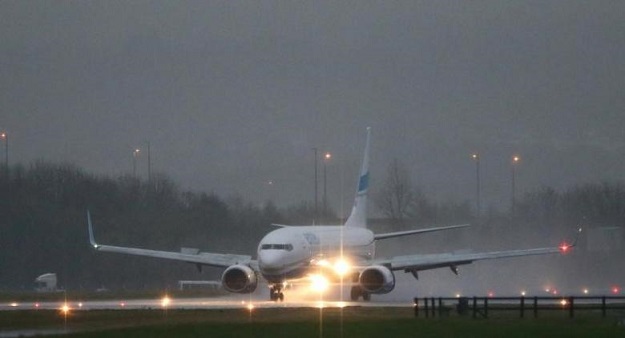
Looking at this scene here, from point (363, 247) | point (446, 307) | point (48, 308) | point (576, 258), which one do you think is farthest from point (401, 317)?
point (576, 258)

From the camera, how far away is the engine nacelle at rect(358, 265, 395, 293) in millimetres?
69938

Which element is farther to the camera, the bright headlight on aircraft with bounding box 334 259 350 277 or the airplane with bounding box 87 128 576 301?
the bright headlight on aircraft with bounding box 334 259 350 277

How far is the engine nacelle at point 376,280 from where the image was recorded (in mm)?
69938

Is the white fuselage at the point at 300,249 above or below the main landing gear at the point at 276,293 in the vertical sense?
above

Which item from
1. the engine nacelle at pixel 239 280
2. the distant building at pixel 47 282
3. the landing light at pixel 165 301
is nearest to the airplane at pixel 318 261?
the engine nacelle at pixel 239 280

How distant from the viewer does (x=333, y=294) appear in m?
74.3

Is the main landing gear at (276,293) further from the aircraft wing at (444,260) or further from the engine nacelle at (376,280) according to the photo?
the aircraft wing at (444,260)

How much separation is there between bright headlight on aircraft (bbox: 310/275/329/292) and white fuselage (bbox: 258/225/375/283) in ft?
4.37

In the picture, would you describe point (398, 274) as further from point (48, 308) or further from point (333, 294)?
point (48, 308)

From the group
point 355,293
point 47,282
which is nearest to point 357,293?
point 355,293

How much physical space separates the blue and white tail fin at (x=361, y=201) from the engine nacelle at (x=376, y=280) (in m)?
17.8

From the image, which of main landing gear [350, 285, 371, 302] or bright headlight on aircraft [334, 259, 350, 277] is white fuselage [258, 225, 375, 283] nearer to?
bright headlight on aircraft [334, 259, 350, 277]

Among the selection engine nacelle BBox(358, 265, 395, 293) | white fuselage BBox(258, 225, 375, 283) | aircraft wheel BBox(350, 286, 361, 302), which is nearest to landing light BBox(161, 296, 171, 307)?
white fuselage BBox(258, 225, 375, 283)

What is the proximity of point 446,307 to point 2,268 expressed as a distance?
5487 centimetres
